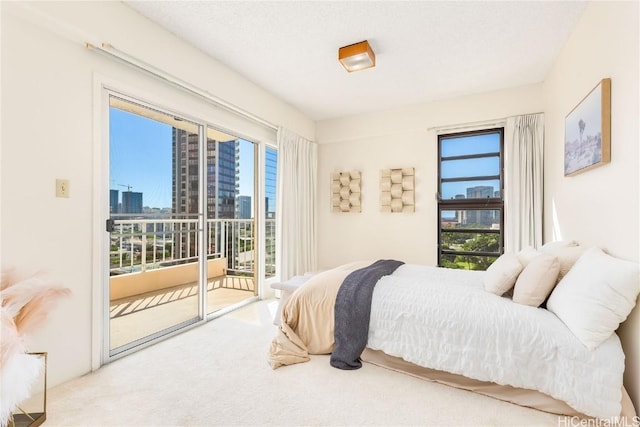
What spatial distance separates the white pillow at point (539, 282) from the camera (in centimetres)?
178

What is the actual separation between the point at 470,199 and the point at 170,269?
12.9ft

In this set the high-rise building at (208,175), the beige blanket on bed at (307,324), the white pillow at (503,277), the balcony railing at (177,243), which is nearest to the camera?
the white pillow at (503,277)

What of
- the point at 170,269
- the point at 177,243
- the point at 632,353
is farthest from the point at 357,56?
the point at 170,269

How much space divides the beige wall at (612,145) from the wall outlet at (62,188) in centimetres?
324

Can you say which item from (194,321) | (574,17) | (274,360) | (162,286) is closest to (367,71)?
(574,17)

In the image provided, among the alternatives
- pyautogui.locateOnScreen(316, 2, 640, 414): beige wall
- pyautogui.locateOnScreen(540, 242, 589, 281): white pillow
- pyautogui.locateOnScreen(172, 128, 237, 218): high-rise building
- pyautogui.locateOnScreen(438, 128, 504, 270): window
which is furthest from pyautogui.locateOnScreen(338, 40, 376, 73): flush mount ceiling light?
pyautogui.locateOnScreen(540, 242, 589, 281): white pillow

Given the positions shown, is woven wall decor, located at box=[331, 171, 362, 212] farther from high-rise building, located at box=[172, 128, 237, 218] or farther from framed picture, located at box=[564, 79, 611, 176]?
framed picture, located at box=[564, 79, 611, 176]

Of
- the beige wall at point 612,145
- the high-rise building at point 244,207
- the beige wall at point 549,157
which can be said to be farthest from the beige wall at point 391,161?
the high-rise building at point 244,207

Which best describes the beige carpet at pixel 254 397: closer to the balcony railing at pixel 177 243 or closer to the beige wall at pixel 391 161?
the balcony railing at pixel 177 243

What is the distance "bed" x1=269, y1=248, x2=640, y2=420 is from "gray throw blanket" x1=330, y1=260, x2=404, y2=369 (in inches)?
0.9

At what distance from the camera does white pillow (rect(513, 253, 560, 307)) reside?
178 centimetres

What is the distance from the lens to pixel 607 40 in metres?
1.81

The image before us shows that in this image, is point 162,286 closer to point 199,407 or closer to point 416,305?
point 199,407

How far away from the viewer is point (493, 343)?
A: 65.4 inches
